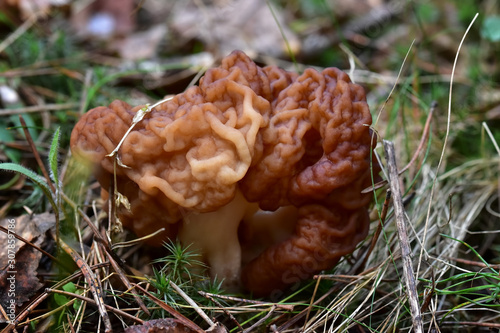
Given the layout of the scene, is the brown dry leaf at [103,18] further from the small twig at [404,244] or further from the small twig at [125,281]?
the small twig at [404,244]

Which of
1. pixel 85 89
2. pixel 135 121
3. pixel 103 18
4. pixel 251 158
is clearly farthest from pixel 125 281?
pixel 103 18

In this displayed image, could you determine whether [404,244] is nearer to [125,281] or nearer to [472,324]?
[472,324]

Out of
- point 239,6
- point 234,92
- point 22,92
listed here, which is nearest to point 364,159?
point 234,92

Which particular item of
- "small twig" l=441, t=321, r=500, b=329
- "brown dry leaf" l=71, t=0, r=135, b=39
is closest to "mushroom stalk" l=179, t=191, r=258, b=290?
"small twig" l=441, t=321, r=500, b=329

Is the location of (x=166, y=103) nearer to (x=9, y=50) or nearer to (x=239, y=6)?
(x=9, y=50)

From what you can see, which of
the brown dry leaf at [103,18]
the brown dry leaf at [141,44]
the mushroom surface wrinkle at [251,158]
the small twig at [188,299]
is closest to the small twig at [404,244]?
the mushroom surface wrinkle at [251,158]
